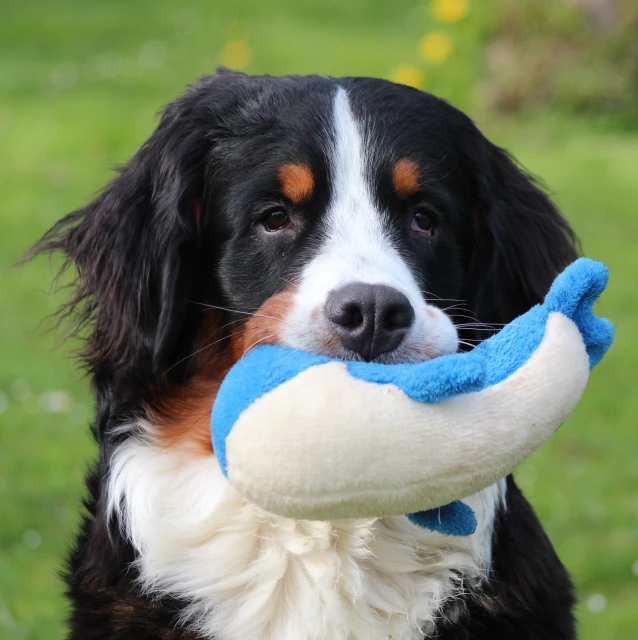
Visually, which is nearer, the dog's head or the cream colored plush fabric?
the cream colored plush fabric

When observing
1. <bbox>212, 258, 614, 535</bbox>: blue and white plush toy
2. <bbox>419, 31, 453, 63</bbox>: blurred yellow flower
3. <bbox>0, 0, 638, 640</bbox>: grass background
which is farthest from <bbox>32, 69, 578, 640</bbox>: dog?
<bbox>419, 31, 453, 63</bbox>: blurred yellow flower

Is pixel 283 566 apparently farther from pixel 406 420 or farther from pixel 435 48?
pixel 435 48

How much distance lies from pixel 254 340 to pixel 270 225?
0.41 m

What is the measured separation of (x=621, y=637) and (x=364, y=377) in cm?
281

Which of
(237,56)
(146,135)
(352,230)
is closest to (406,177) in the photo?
(352,230)

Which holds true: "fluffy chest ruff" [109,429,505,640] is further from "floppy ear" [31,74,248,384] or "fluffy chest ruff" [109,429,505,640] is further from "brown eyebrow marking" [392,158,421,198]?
"brown eyebrow marking" [392,158,421,198]

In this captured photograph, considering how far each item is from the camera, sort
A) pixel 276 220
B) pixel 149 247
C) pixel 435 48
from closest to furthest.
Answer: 1. pixel 276 220
2. pixel 149 247
3. pixel 435 48

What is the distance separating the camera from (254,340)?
120 inches

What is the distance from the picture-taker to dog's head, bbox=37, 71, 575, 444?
319 centimetres

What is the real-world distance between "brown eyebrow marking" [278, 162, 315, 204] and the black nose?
48 cm

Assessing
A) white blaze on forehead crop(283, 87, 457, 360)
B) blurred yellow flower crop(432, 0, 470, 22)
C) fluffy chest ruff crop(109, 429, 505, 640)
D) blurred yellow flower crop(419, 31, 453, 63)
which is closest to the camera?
white blaze on forehead crop(283, 87, 457, 360)

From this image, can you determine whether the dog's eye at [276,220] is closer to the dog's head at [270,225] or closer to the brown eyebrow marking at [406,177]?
the dog's head at [270,225]

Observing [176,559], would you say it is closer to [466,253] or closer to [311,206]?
[311,206]

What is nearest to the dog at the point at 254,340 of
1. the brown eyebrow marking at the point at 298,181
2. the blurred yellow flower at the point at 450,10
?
the brown eyebrow marking at the point at 298,181
